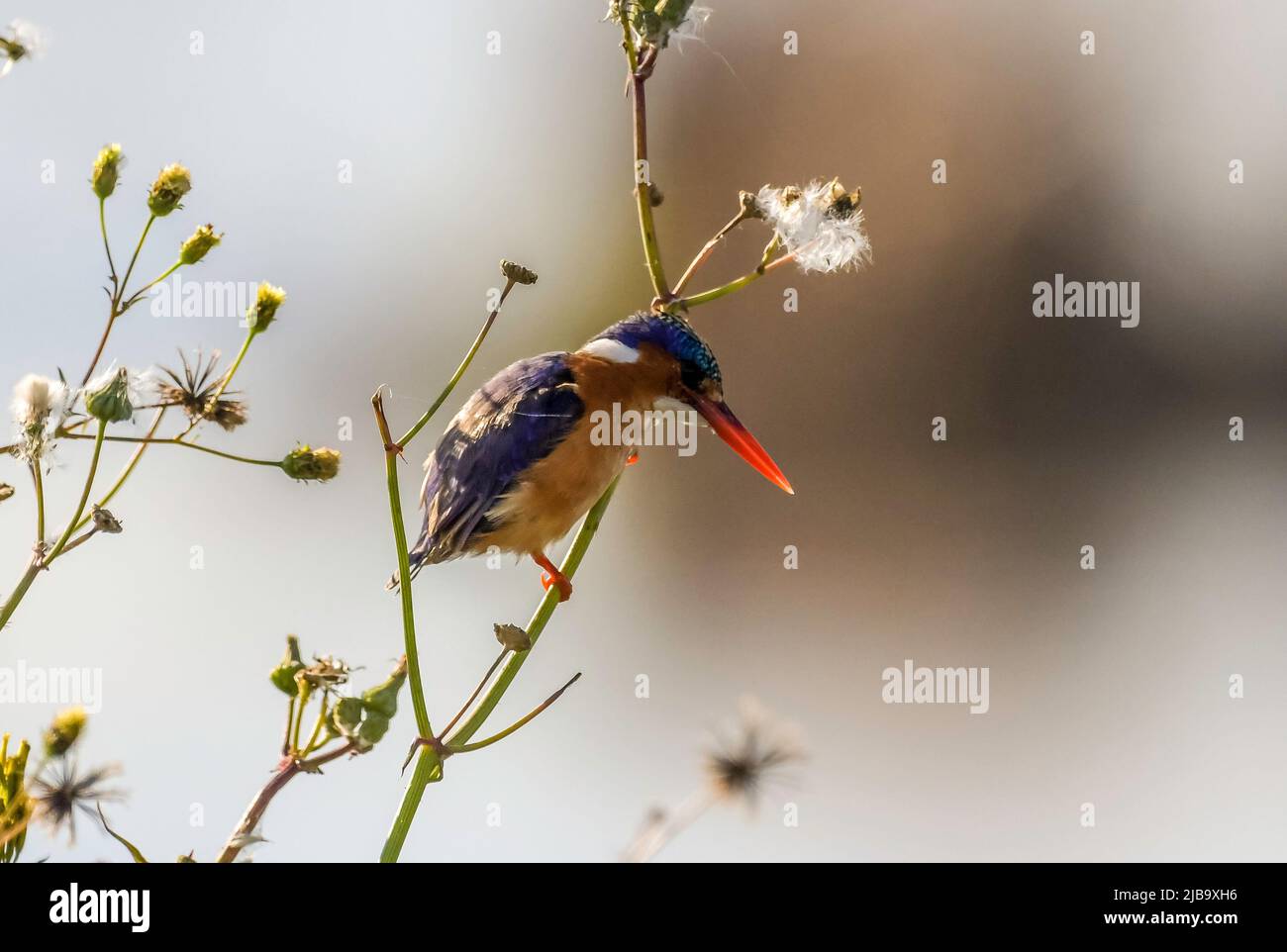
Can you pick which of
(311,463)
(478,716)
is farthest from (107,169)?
(478,716)

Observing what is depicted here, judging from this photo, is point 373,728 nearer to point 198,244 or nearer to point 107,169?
point 198,244

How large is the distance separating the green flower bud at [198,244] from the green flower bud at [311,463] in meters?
0.17

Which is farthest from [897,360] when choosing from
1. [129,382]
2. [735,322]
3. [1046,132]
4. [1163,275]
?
[129,382]

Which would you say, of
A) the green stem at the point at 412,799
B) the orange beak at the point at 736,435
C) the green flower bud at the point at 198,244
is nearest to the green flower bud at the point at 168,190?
the green flower bud at the point at 198,244

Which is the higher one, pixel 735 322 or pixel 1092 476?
pixel 735 322

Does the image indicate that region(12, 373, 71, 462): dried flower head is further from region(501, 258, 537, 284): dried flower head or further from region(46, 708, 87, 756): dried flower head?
region(501, 258, 537, 284): dried flower head

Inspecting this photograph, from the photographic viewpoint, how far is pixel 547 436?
5.83 ft

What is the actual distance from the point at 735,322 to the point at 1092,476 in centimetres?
279

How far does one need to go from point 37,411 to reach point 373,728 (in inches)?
13.2

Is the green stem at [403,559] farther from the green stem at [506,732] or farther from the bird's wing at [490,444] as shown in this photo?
the bird's wing at [490,444]

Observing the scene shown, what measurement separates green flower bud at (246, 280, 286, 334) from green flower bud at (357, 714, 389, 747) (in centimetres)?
34

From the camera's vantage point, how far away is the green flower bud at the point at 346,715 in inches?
32.7
